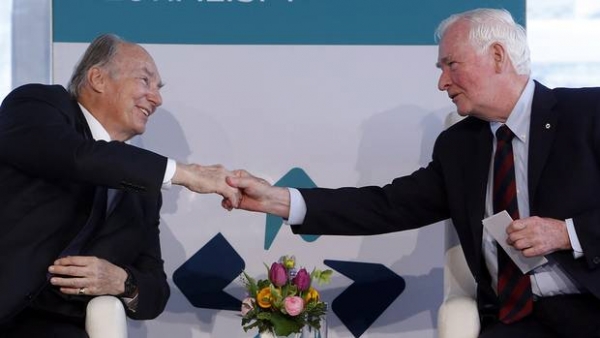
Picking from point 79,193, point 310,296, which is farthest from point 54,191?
point 310,296

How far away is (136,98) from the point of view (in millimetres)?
3898

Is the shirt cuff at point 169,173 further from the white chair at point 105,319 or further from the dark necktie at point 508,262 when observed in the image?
the dark necktie at point 508,262

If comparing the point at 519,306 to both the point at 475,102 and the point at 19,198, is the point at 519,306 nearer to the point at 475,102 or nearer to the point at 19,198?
the point at 475,102

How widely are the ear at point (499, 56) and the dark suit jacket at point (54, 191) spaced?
115cm

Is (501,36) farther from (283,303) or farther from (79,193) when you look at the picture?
(79,193)

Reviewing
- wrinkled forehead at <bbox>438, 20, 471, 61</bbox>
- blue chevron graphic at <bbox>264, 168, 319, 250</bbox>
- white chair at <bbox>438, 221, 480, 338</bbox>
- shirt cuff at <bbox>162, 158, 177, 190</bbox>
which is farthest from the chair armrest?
blue chevron graphic at <bbox>264, 168, 319, 250</bbox>

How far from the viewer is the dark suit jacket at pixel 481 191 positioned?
3.43m

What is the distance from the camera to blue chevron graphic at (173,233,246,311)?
4629mm

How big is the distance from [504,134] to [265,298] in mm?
986

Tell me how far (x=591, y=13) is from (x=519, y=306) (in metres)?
1.72

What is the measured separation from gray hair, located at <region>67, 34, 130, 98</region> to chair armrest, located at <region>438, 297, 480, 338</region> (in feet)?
4.84

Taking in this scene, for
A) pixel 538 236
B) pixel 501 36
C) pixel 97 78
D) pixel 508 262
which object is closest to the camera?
pixel 538 236

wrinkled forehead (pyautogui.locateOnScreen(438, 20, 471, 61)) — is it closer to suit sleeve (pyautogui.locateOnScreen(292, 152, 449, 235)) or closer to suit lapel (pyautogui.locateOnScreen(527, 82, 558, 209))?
suit lapel (pyautogui.locateOnScreen(527, 82, 558, 209))

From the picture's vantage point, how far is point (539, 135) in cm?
352
